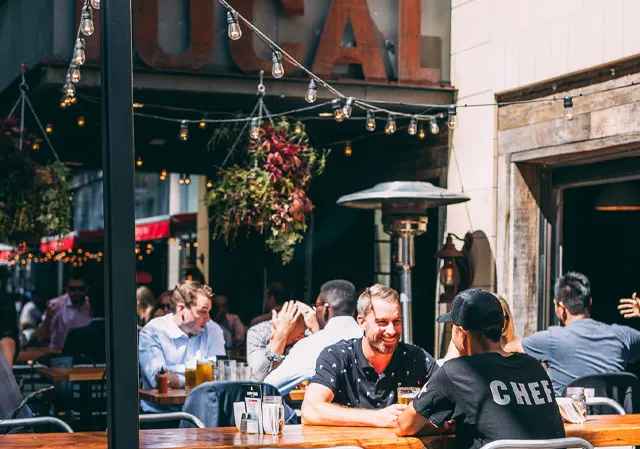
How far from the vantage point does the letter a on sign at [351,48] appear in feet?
30.5

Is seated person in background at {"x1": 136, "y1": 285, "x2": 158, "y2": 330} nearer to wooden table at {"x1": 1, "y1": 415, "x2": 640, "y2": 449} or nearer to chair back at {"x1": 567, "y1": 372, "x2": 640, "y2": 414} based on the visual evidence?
chair back at {"x1": 567, "y1": 372, "x2": 640, "y2": 414}

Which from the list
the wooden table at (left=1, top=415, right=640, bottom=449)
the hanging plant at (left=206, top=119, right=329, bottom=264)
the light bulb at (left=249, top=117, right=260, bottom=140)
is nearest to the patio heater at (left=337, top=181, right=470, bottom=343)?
the hanging plant at (left=206, top=119, right=329, bottom=264)

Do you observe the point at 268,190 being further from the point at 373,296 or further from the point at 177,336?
the point at 373,296

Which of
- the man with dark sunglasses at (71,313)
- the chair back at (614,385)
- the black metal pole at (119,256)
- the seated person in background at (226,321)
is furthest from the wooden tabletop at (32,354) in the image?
the black metal pole at (119,256)

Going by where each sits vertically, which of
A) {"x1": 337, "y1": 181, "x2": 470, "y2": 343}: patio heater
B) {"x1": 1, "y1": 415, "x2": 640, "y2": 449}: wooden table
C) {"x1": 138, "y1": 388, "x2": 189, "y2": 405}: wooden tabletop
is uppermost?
{"x1": 337, "y1": 181, "x2": 470, "y2": 343}: patio heater

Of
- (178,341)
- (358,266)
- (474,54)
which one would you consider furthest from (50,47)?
(358,266)

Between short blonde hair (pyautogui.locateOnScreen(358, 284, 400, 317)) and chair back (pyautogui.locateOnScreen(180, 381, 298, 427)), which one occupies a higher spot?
short blonde hair (pyautogui.locateOnScreen(358, 284, 400, 317))

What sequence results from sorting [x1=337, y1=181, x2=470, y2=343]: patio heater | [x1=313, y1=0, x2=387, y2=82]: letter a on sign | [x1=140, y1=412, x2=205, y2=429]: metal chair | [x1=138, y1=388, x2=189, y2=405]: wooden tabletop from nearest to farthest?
[x1=140, y1=412, x2=205, y2=429]: metal chair → [x1=138, y1=388, x2=189, y2=405]: wooden tabletop → [x1=337, y1=181, x2=470, y2=343]: patio heater → [x1=313, y1=0, x2=387, y2=82]: letter a on sign

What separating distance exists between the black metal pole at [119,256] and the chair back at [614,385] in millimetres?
3618

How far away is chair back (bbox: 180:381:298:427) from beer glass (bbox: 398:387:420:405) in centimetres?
101

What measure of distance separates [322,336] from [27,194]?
11.6 feet

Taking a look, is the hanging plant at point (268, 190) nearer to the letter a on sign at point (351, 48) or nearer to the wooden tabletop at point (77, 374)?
the letter a on sign at point (351, 48)

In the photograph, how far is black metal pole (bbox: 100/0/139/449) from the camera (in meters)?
3.12

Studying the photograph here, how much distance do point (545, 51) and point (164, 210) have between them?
1538 cm
